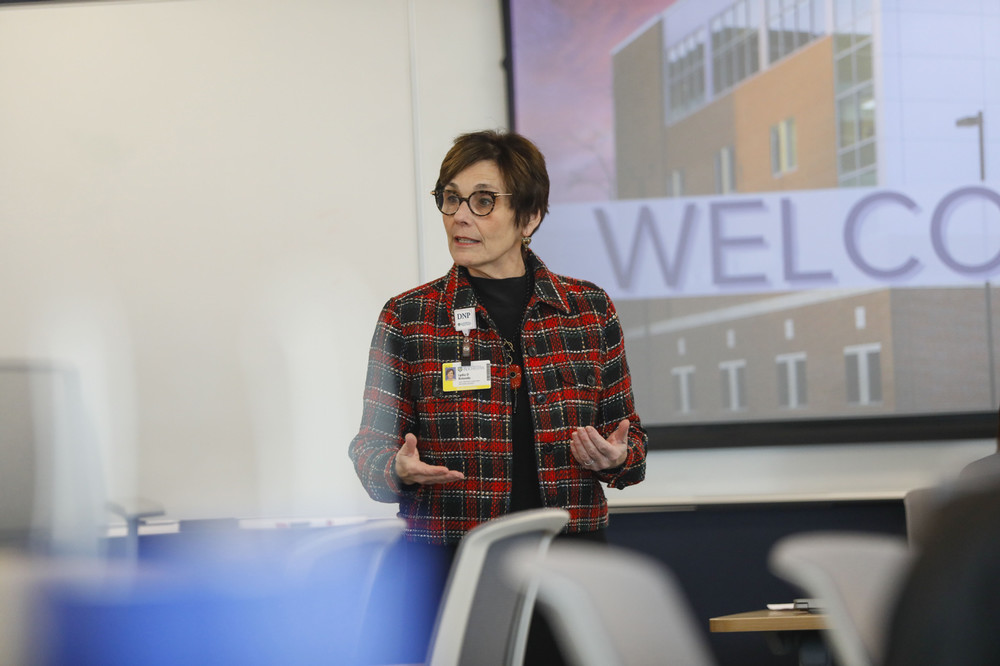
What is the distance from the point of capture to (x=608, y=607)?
39.6 inches

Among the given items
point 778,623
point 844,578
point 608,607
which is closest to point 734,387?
point 778,623

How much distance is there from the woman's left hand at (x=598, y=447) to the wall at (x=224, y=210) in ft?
5.95

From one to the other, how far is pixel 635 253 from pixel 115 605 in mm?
2232

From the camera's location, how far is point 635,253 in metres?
3.81

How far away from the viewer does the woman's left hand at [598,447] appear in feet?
6.73

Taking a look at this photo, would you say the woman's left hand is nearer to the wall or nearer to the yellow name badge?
the yellow name badge

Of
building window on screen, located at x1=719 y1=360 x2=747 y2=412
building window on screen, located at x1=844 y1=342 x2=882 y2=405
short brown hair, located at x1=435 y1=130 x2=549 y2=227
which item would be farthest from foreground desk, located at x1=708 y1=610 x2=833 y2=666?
short brown hair, located at x1=435 y1=130 x2=549 y2=227

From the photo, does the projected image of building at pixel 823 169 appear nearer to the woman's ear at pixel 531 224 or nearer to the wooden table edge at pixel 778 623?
the wooden table edge at pixel 778 623

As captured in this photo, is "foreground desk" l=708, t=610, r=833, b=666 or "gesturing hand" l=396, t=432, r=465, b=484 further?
"foreground desk" l=708, t=610, r=833, b=666

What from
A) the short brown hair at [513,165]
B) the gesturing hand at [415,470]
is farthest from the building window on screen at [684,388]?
the gesturing hand at [415,470]

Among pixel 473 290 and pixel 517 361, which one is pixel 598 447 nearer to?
pixel 517 361

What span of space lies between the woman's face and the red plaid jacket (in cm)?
7

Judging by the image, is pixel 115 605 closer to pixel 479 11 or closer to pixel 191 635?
pixel 191 635

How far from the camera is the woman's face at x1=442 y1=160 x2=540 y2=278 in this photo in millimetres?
2236
